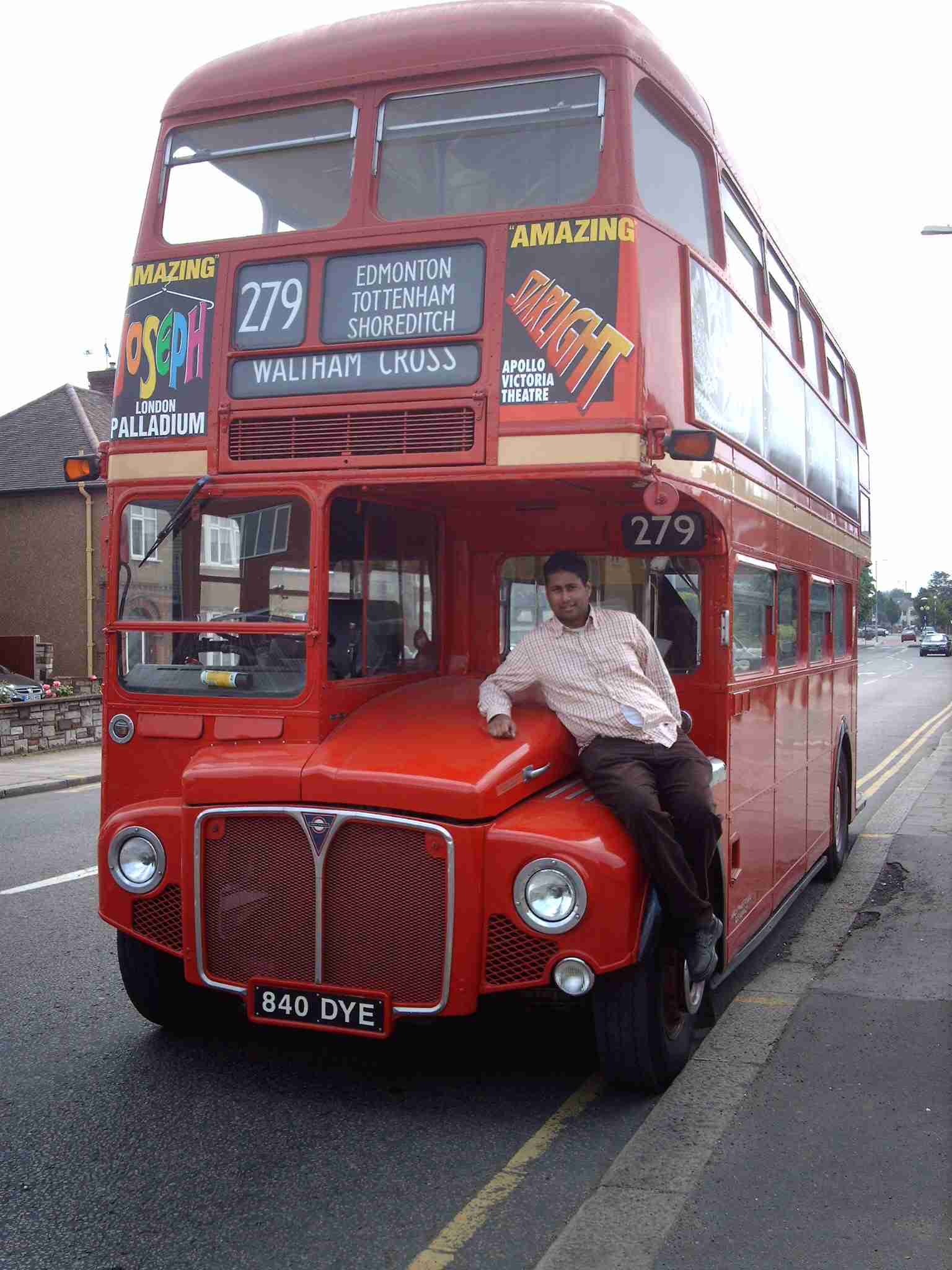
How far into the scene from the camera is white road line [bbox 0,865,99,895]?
9125 millimetres

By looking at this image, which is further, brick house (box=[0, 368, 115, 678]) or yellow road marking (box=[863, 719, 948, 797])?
brick house (box=[0, 368, 115, 678])

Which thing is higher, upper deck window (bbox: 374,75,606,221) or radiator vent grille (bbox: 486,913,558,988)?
upper deck window (bbox: 374,75,606,221)

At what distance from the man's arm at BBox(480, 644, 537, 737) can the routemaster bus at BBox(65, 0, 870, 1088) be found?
0.12 meters

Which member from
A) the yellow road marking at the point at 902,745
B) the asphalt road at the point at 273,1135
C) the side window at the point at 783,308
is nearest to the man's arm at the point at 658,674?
the asphalt road at the point at 273,1135

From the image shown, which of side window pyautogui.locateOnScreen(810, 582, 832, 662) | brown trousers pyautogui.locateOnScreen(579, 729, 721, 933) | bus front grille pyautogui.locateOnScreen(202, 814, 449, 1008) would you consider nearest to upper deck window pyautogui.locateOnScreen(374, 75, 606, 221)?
brown trousers pyautogui.locateOnScreen(579, 729, 721, 933)

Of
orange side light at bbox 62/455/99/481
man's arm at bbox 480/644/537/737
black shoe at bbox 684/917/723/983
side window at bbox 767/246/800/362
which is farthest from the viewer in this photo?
side window at bbox 767/246/800/362

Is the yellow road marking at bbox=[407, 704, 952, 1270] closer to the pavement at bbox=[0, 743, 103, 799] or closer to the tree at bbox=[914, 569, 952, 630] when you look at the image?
the pavement at bbox=[0, 743, 103, 799]

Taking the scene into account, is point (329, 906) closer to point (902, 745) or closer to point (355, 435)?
point (355, 435)

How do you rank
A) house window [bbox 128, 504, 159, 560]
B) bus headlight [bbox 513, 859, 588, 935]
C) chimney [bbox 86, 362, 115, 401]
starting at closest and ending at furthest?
1. bus headlight [bbox 513, 859, 588, 935]
2. house window [bbox 128, 504, 159, 560]
3. chimney [bbox 86, 362, 115, 401]

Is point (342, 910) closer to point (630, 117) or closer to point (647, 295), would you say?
point (647, 295)

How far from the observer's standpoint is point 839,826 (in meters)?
9.91

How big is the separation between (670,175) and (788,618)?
2962 mm

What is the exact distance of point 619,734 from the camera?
5.09 m

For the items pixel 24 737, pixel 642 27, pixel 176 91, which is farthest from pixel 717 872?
pixel 24 737
